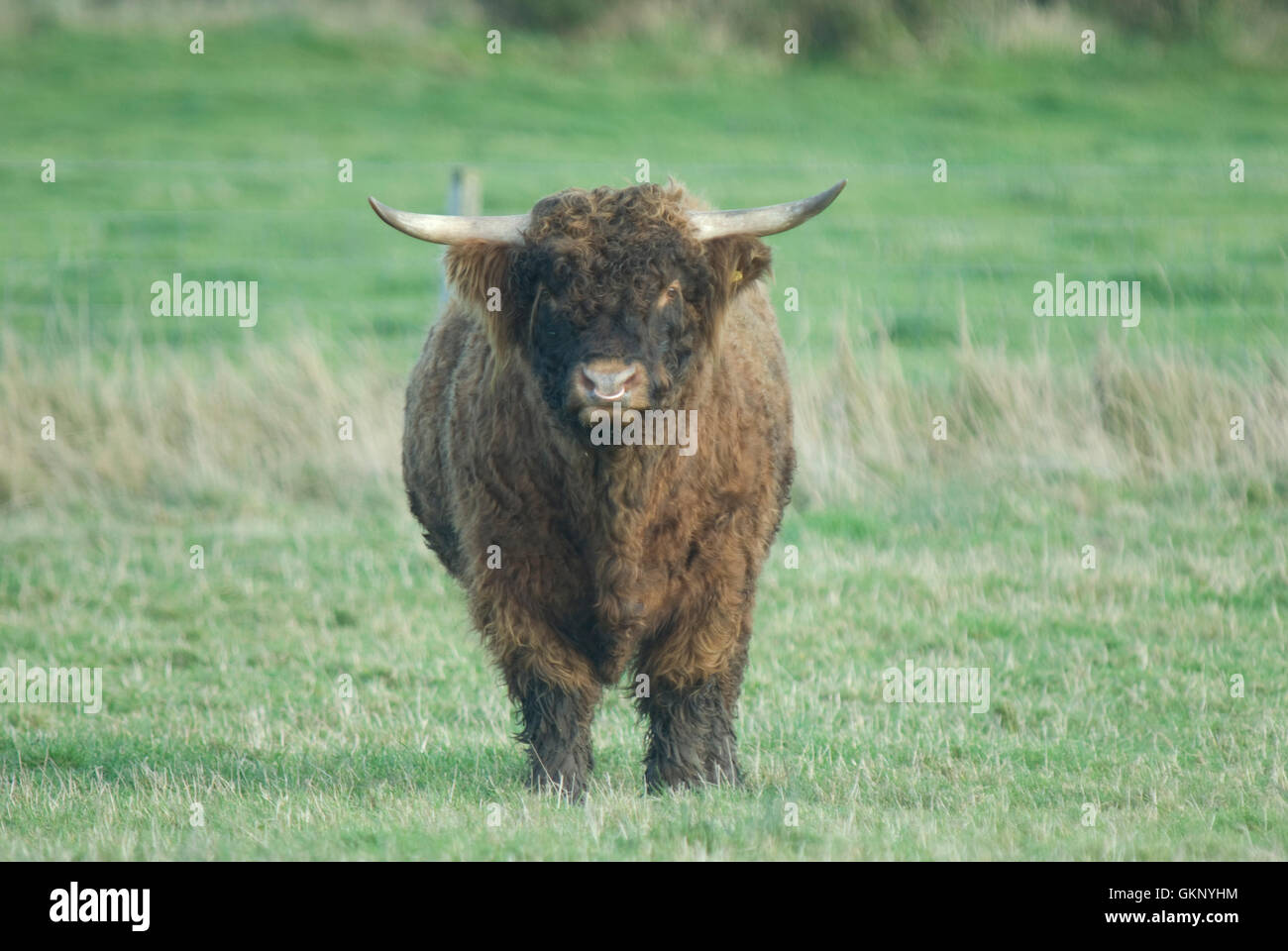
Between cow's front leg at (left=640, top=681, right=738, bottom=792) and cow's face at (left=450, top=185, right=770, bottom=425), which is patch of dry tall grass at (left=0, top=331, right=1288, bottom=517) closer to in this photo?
cow's front leg at (left=640, top=681, right=738, bottom=792)

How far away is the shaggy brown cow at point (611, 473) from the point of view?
505 cm

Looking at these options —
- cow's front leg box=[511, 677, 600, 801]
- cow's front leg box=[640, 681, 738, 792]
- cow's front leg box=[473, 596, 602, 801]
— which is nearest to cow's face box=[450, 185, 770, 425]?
cow's front leg box=[473, 596, 602, 801]

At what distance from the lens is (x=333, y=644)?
7.32 meters

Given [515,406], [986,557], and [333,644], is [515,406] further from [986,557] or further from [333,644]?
[986,557]

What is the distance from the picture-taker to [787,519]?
8969 mm

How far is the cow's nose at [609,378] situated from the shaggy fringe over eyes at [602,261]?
0.77 ft

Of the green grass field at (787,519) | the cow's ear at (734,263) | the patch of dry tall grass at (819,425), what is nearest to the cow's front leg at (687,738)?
the green grass field at (787,519)

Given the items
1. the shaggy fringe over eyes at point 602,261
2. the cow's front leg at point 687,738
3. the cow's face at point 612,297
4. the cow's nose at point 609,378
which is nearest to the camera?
the cow's nose at point 609,378

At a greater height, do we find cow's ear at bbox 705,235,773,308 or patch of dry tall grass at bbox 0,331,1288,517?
cow's ear at bbox 705,235,773,308

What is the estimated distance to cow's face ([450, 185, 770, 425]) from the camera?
194 inches

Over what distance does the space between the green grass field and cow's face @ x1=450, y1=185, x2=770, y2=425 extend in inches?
47.7

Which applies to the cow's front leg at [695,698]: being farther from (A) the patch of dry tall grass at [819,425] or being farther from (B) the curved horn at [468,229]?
(A) the patch of dry tall grass at [819,425]

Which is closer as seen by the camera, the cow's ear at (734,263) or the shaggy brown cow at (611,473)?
the shaggy brown cow at (611,473)

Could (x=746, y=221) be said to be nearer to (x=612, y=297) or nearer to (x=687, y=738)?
(x=612, y=297)
